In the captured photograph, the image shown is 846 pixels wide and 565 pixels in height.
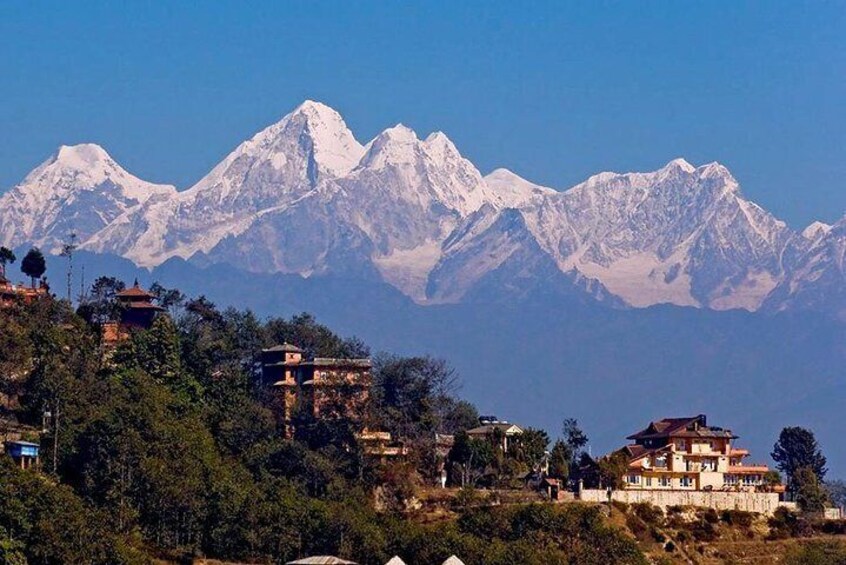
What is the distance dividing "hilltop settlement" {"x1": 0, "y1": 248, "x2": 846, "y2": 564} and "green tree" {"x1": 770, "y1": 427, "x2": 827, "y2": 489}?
14 cm

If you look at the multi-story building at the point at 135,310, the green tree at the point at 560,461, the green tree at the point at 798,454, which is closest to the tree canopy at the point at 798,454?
the green tree at the point at 798,454

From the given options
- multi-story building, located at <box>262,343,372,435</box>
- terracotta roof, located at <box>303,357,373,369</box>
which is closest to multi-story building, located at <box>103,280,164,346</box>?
multi-story building, located at <box>262,343,372,435</box>

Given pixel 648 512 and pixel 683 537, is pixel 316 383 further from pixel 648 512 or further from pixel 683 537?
pixel 683 537

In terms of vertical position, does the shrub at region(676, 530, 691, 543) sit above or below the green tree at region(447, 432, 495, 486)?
below

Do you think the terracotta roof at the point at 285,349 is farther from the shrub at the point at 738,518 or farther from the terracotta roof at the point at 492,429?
the shrub at the point at 738,518

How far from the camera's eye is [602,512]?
105250 mm

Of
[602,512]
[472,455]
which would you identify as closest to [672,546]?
[602,512]

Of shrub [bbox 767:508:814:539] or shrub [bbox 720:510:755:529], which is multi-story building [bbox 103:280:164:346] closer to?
shrub [bbox 720:510:755:529]

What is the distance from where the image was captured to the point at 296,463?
103375 millimetres

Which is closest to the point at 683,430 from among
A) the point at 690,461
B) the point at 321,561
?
the point at 690,461

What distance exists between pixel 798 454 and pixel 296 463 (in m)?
39.4

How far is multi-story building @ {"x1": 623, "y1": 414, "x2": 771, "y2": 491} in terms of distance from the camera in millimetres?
114312

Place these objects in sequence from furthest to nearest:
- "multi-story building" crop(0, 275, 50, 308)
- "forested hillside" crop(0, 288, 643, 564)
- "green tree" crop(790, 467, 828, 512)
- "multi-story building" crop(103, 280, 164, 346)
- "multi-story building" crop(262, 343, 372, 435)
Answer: "multi-story building" crop(103, 280, 164, 346) → "multi-story building" crop(0, 275, 50, 308) → "green tree" crop(790, 467, 828, 512) → "multi-story building" crop(262, 343, 372, 435) → "forested hillside" crop(0, 288, 643, 564)

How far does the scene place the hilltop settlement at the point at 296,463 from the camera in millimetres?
92062
